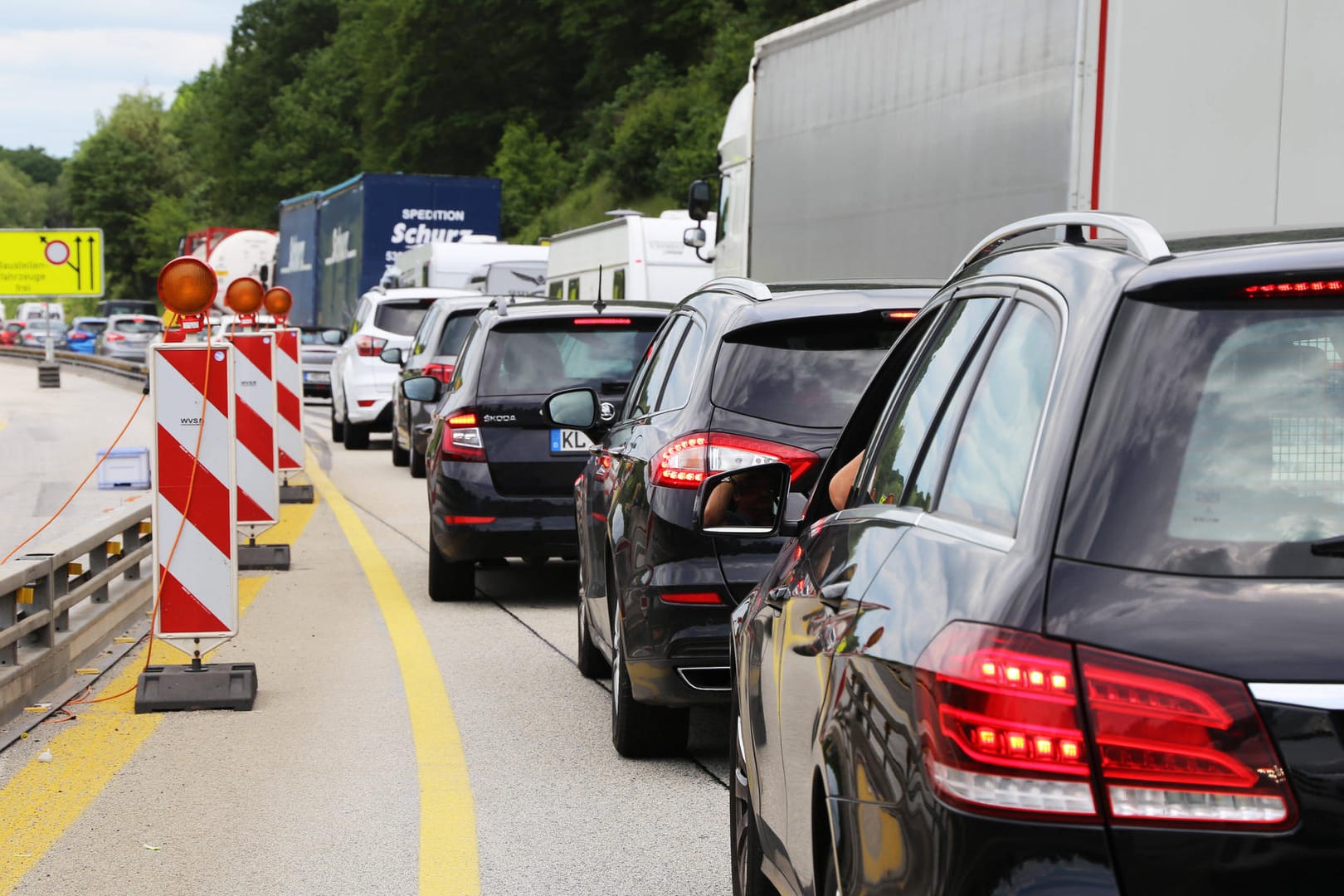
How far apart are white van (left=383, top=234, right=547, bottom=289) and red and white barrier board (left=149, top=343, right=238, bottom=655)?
23.1 m

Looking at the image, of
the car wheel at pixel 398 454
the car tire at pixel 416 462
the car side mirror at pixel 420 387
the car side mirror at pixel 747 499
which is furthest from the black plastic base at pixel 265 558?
the car wheel at pixel 398 454

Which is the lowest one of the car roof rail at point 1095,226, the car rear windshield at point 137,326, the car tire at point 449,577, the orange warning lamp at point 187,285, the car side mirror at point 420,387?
the car rear windshield at point 137,326

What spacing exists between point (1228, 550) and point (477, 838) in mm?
3804

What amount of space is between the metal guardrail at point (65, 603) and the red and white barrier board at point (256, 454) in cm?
117

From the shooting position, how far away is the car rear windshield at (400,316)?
25500 millimetres

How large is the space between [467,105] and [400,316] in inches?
1809

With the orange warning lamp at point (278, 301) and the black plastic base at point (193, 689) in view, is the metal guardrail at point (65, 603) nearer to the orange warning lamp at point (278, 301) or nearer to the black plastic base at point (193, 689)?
A: the black plastic base at point (193, 689)

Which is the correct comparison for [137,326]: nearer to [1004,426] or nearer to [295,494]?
[295,494]

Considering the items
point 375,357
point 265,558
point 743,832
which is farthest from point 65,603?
point 375,357

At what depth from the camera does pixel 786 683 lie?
366cm

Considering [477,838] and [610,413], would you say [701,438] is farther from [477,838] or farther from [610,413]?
[610,413]

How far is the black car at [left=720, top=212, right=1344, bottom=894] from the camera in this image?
7.56ft

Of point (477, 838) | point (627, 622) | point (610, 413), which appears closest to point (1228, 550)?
point (477, 838)

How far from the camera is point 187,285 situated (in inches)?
340
